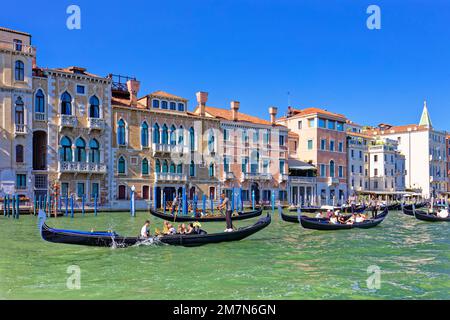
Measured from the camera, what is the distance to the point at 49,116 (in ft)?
88.8

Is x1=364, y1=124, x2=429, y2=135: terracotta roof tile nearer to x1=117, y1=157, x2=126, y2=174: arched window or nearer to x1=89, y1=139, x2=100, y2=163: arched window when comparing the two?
x1=117, y1=157, x2=126, y2=174: arched window

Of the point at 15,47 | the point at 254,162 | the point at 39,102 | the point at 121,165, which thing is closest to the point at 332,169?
the point at 254,162

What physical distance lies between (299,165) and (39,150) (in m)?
19.3

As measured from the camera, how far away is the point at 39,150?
28125 mm

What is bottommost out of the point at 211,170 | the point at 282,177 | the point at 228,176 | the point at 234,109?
the point at 282,177

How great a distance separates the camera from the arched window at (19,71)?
1029 inches

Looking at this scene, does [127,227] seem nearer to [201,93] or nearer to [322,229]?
[322,229]

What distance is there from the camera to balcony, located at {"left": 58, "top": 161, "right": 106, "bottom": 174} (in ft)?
89.1

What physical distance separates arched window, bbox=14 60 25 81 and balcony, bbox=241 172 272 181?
1571 cm

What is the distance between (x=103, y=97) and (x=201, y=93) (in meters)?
6.80

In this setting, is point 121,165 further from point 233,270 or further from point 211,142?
point 233,270

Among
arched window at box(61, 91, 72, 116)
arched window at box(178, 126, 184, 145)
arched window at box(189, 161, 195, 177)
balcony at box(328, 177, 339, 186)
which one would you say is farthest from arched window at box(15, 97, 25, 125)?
balcony at box(328, 177, 339, 186)

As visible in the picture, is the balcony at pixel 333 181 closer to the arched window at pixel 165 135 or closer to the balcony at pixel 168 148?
the balcony at pixel 168 148
